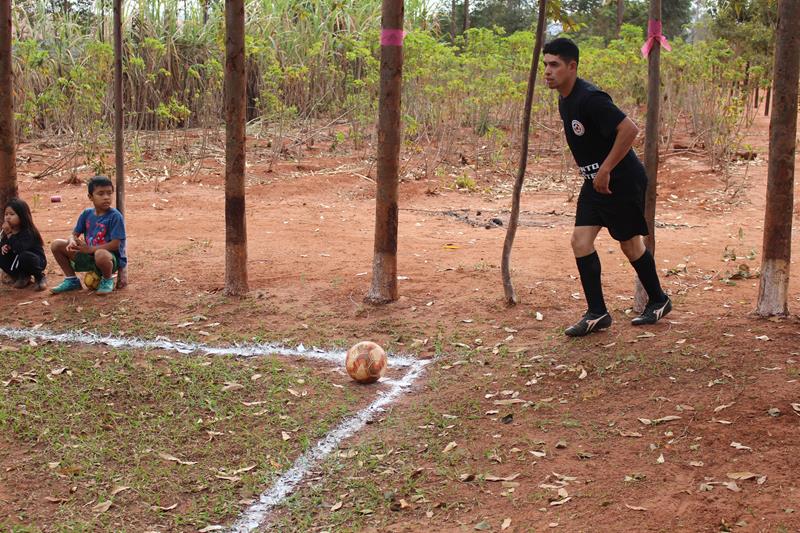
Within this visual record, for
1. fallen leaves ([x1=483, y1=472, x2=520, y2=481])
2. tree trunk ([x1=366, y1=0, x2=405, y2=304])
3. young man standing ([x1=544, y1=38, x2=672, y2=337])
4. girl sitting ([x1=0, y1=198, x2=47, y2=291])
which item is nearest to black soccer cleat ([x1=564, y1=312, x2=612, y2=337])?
young man standing ([x1=544, y1=38, x2=672, y2=337])

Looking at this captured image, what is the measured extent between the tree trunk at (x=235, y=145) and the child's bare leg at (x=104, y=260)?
91cm

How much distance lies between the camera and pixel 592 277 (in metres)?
5.46

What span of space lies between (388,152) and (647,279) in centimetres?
203

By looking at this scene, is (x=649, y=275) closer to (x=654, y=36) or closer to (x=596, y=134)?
(x=596, y=134)

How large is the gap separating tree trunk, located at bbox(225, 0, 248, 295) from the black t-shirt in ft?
8.03

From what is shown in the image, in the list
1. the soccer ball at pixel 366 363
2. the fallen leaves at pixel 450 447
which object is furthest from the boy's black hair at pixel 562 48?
the fallen leaves at pixel 450 447

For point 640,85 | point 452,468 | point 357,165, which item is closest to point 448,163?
point 357,165

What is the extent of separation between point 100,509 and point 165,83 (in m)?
12.5

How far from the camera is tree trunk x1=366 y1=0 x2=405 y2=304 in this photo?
6.32 metres

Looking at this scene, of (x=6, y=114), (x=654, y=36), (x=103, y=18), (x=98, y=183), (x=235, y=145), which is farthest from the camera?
(x=103, y=18)

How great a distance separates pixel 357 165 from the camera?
14109 millimetres

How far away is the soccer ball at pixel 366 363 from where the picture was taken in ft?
17.2

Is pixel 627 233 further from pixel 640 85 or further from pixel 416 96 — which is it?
pixel 640 85

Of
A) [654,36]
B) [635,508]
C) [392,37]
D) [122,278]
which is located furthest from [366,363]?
[122,278]
